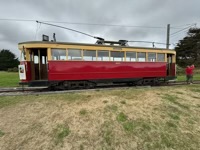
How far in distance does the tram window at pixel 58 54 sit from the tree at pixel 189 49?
30.7 m

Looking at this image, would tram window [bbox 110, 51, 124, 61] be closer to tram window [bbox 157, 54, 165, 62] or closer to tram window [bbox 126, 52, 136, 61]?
tram window [bbox 126, 52, 136, 61]

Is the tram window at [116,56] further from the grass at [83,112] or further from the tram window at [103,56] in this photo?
the grass at [83,112]

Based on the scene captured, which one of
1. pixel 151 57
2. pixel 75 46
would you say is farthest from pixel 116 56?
pixel 151 57

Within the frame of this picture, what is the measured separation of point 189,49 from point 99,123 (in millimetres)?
34201

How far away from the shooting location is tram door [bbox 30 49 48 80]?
29.3 feet

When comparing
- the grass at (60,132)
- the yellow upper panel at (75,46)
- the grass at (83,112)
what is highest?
the yellow upper panel at (75,46)

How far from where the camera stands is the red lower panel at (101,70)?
8805 mm

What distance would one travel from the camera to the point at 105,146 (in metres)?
4.18

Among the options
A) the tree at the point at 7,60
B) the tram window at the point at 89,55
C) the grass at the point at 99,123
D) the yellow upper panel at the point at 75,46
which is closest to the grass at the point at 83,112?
the grass at the point at 99,123

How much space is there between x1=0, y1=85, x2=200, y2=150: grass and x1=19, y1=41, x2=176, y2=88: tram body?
7.78 ft

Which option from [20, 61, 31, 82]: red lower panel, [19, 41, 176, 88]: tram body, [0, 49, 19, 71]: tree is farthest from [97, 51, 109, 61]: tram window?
[0, 49, 19, 71]: tree

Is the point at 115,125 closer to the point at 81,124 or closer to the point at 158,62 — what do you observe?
the point at 81,124

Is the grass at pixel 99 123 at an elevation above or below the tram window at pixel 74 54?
below

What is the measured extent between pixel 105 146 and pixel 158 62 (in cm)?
878
